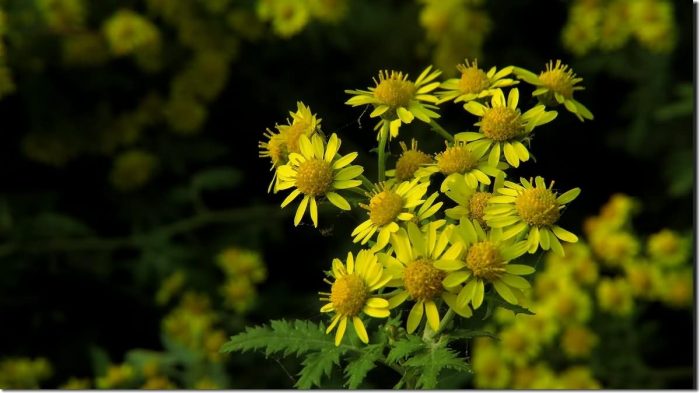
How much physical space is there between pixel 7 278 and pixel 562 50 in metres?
2.27

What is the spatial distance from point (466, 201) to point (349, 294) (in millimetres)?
227

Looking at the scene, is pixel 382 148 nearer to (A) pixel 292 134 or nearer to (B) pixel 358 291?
(A) pixel 292 134

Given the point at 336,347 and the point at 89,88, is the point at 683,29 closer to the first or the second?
the point at 89,88

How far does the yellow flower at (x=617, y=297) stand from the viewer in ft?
9.47

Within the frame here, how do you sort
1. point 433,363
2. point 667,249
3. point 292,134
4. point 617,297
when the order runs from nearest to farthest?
point 433,363 → point 292,134 → point 617,297 → point 667,249

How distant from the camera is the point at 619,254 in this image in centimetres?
297

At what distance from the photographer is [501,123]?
1.37m

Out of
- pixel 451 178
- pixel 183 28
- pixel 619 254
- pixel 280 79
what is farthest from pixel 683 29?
pixel 451 178

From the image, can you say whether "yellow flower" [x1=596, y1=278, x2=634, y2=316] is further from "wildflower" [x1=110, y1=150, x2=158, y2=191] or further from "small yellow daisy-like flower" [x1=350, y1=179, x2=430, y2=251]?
"small yellow daisy-like flower" [x1=350, y1=179, x2=430, y2=251]

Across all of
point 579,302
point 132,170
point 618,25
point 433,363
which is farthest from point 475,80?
point 618,25

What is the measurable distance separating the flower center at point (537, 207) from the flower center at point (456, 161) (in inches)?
4.4

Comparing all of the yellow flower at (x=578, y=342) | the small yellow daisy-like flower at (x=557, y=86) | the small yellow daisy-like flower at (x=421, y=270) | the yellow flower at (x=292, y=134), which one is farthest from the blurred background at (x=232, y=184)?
the small yellow daisy-like flower at (x=421, y=270)

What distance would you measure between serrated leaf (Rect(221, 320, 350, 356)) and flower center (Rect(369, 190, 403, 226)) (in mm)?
206

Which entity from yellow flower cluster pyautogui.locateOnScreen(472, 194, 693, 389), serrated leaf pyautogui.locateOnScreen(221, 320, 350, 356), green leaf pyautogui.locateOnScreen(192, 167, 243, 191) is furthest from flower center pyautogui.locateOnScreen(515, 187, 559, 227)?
green leaf pyautogui.locateOnScreen(192, 167, 243, 191)
